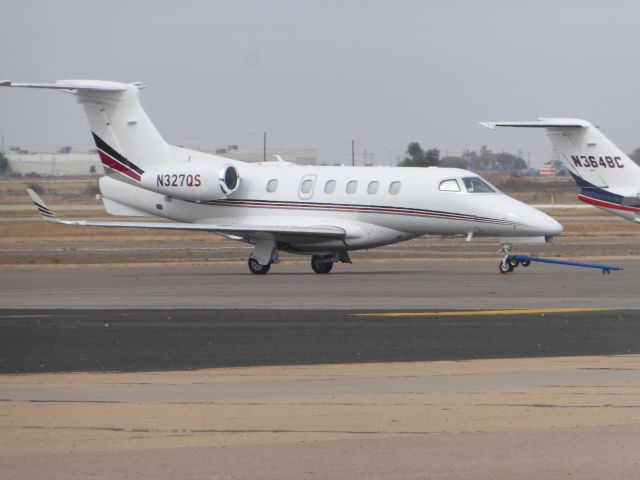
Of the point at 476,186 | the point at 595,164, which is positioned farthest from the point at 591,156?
the point at 476,186

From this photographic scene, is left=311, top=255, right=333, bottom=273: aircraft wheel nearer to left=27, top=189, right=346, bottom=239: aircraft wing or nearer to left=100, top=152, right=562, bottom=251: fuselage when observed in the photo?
left=100, top=152, right=562, bottom=251: fuselage

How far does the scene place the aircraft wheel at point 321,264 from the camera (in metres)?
33.7

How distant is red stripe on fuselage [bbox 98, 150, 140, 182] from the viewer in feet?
118

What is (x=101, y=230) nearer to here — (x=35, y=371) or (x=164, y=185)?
(x=164, y=185)

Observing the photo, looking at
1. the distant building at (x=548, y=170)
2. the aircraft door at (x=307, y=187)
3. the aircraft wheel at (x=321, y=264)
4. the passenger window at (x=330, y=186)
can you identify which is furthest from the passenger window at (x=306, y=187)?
the distant building at (x=548, y=170)

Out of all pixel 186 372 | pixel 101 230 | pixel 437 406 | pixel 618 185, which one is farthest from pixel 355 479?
pixel 101 230

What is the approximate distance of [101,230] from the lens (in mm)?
59750

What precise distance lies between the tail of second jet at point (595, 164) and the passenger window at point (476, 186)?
26.5ft

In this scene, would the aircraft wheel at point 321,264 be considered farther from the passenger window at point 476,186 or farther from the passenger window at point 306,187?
the passenger window at point 476,186

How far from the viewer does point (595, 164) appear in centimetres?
4153

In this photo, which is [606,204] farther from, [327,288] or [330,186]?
[327,288]

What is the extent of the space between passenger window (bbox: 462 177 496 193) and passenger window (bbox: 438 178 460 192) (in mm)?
252

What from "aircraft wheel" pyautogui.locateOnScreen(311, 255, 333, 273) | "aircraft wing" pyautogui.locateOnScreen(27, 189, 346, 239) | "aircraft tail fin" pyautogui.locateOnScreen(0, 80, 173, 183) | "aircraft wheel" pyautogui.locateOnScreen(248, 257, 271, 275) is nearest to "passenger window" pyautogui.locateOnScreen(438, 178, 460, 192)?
"aircraft wing" pyautogui.locateOnScreen(27, 189, 346, 239)

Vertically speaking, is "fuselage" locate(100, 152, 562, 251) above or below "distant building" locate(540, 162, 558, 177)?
above
